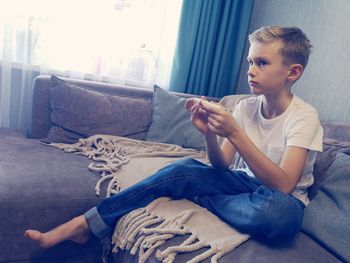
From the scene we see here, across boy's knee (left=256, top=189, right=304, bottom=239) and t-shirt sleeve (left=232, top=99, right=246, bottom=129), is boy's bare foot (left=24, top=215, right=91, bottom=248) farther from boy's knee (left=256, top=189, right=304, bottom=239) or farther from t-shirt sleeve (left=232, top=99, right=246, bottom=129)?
t-shirt sleeve (left=232, top=99, right=246, bottom=129)

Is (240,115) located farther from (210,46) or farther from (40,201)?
(210,46)

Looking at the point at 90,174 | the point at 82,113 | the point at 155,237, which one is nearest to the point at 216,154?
the point at 155,237

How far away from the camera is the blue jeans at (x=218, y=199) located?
3.41 ft

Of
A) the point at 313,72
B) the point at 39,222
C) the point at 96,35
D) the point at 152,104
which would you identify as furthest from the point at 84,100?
the point at 313,72

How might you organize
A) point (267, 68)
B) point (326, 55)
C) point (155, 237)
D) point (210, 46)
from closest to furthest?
point (155, 237)
point (267, 68)
point (326, 55)
point (210, 46)

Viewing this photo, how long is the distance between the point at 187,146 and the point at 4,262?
3.55 feet

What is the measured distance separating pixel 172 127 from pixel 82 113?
0.51 metres

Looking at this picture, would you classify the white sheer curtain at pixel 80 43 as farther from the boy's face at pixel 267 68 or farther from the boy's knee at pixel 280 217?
the boy's knee at pixel 280 217

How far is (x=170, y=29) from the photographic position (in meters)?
2.37

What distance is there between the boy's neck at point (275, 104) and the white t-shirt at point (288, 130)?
0.06ft

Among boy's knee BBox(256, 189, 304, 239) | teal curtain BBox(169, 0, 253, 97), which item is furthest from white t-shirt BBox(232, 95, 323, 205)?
teal curtain BBox(169, 0, 253, 97)

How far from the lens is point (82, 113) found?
181 centimetres

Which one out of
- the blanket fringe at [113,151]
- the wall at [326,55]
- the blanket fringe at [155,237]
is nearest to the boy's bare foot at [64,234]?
the blanket fringe at [155,237]

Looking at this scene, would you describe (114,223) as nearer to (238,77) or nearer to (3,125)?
(3,125)
